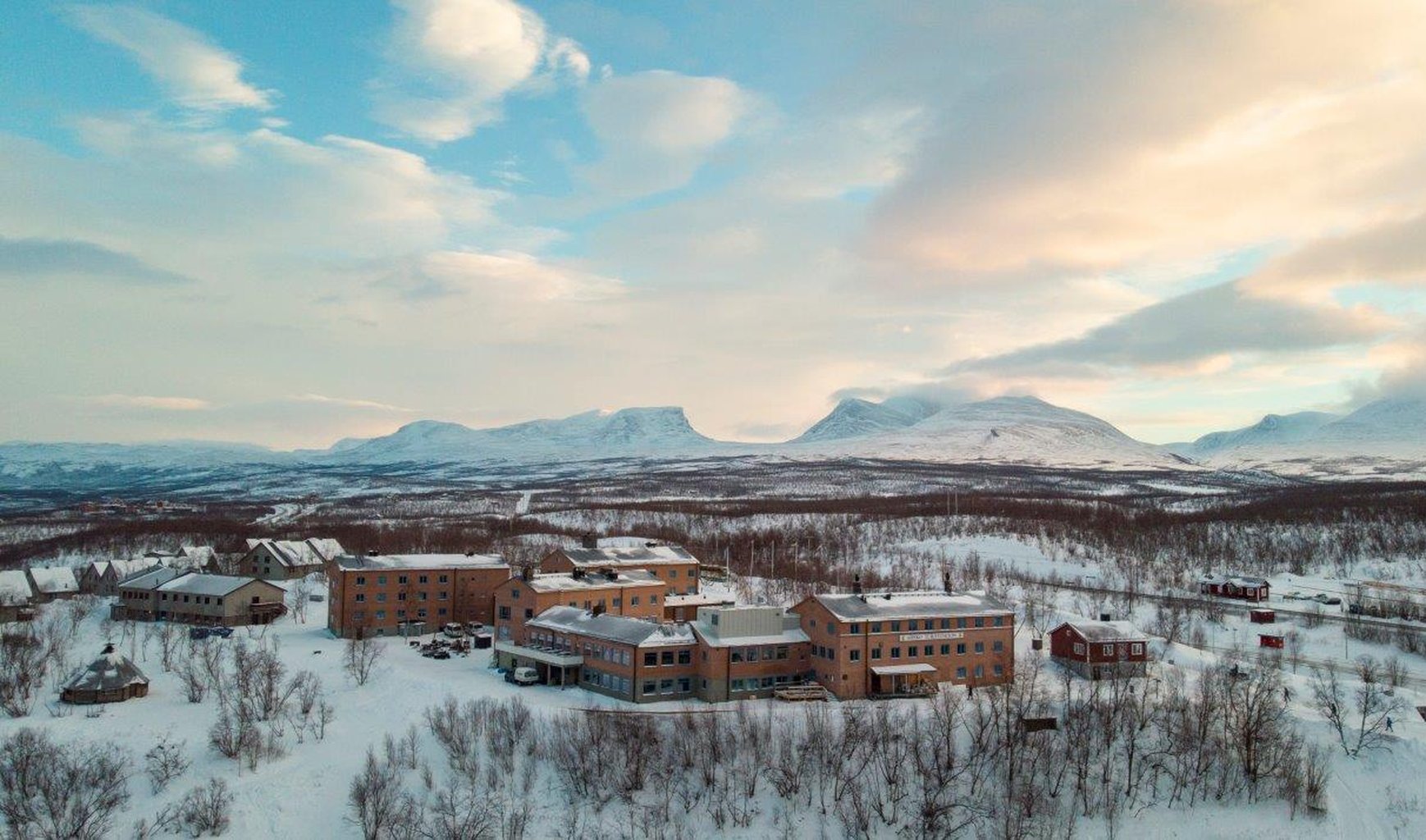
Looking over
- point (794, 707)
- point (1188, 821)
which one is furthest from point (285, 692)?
point (1188, 821)

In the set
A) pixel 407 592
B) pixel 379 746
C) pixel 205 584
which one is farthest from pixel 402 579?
pixel 379 746

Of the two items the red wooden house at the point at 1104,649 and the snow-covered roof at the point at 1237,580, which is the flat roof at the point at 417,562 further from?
the snow-covered roof at the point at 1237,580

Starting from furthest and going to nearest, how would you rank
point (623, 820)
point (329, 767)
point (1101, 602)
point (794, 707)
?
point (1101, 602), point (794, 707), point (329, 767), point (623, 820)

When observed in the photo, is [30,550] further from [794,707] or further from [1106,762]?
[1106,762]

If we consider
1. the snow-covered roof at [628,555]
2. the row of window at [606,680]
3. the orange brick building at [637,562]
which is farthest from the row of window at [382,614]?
the row of window at [606,680]

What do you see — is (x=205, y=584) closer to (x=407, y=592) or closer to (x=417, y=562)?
(x=417, y=562)
